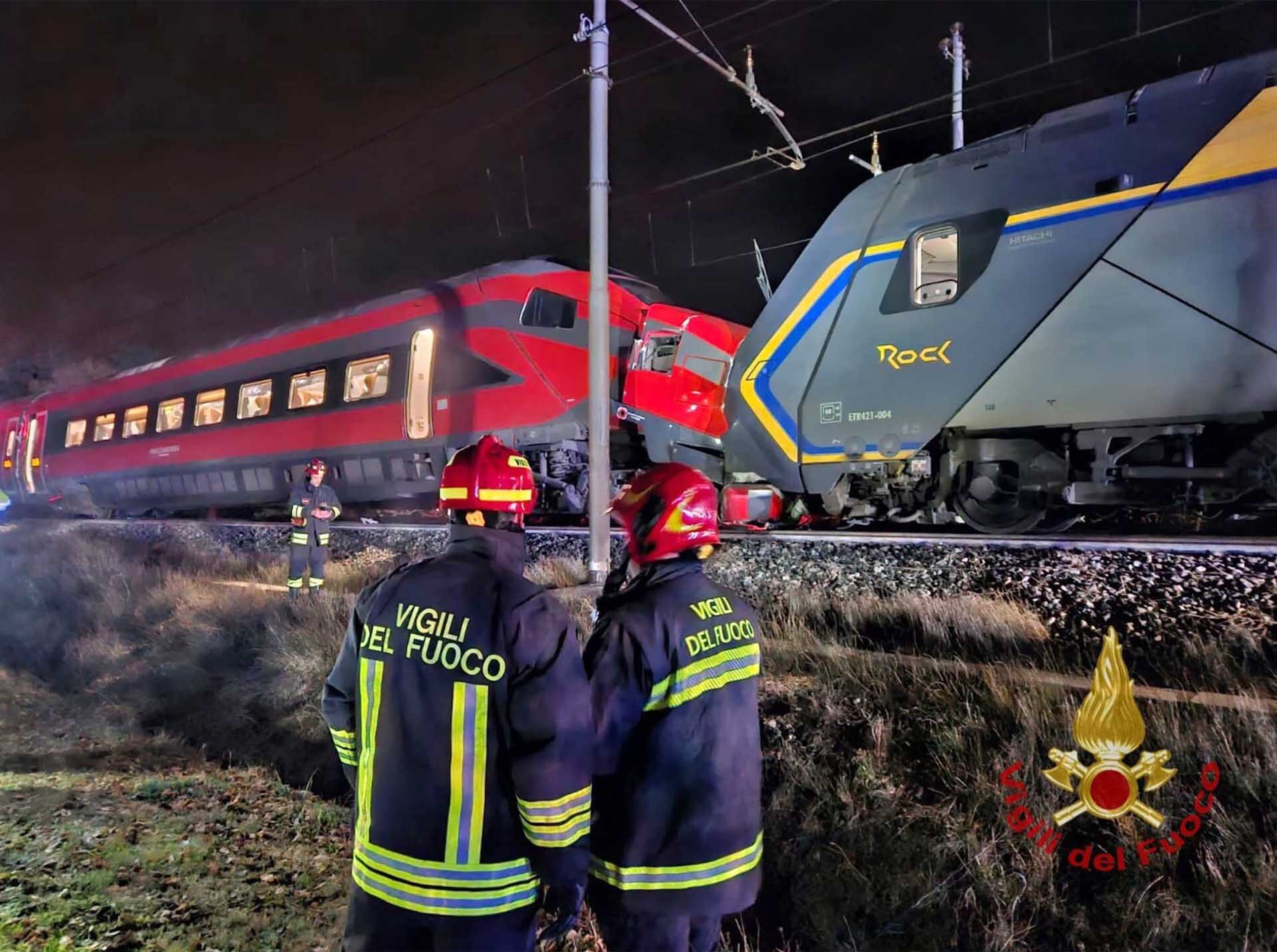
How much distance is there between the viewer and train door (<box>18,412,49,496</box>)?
2141 centimetres

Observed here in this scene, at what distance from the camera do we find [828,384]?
713 cm

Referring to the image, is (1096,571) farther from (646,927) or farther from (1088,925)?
(646,927)

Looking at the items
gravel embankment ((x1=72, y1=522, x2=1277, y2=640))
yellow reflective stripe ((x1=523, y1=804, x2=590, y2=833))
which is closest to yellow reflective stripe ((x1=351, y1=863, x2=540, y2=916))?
yellow reflective stripe ((x1=523, y1=804, x2=590, y2=833))

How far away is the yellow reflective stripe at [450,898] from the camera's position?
2158 millimetres

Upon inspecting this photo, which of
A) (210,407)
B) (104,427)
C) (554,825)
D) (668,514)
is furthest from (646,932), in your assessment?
(104,427)

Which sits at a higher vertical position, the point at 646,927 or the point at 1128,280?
the point at 1128,280

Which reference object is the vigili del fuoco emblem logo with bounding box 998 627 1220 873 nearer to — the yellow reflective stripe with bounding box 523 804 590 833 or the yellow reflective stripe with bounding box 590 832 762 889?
the yellow reflective stripe with bounding box 590 832 762 889

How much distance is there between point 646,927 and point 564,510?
340 inches

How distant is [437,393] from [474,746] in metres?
9.63

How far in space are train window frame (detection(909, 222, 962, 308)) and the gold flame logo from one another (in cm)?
376

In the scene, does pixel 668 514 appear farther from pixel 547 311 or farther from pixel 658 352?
pixel 547 311

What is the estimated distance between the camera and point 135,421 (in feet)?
58.3

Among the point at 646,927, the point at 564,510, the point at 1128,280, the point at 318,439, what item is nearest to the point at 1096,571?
the point at 1128,280

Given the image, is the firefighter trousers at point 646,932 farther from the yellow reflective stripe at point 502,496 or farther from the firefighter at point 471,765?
the yellow reflective stripe at point 502,496
